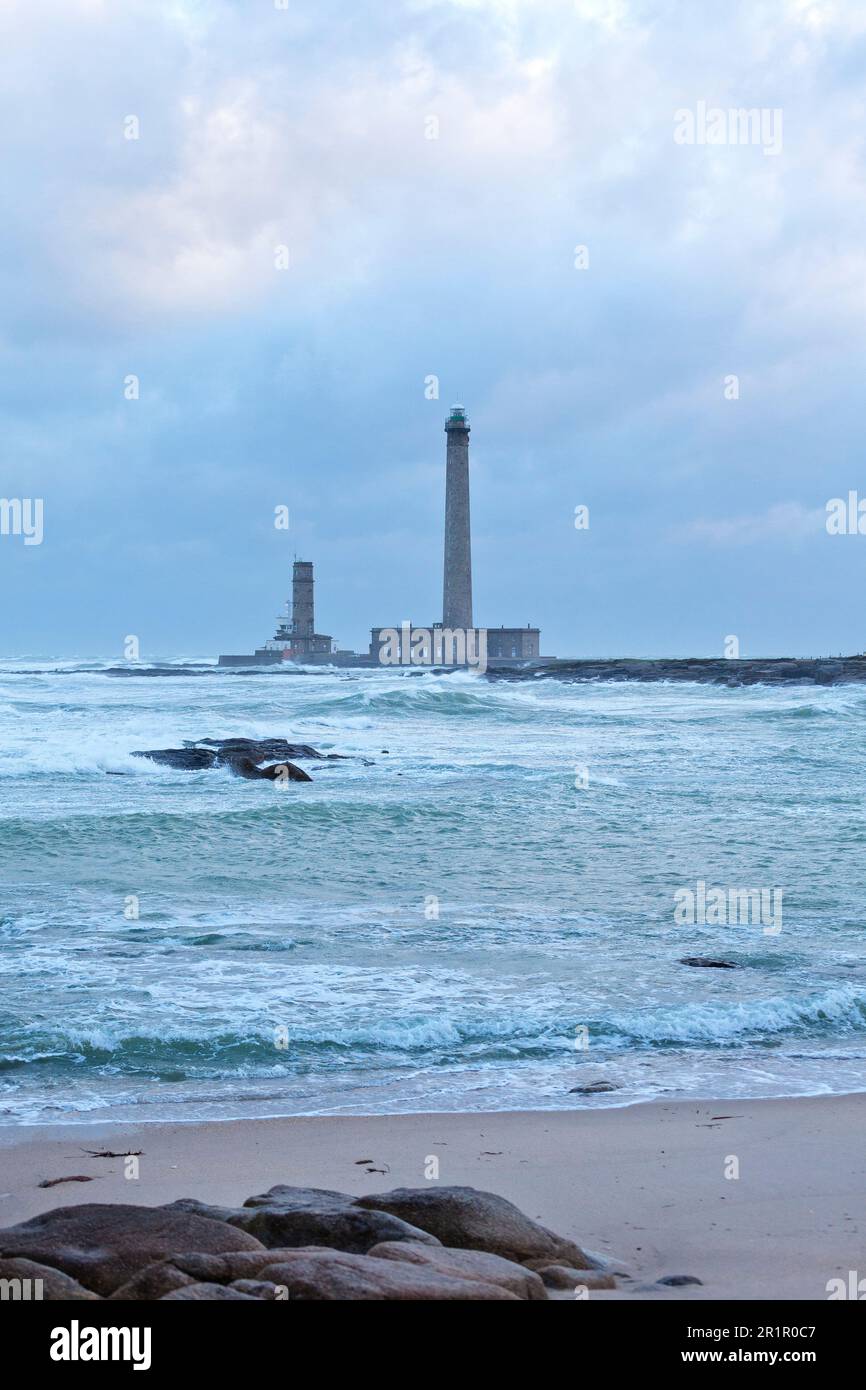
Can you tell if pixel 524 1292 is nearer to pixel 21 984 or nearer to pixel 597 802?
pixel 21 984

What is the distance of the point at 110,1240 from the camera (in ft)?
11.0

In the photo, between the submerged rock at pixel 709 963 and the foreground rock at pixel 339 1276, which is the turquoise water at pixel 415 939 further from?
the foreground rock at pixel 339 1276

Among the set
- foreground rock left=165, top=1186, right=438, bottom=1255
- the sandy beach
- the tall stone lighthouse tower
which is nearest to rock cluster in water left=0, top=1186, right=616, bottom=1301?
foreground rock left=165, top=1186, right=438, bottom=1255

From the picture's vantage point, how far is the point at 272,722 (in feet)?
112

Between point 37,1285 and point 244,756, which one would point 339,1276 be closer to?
point 37,1285

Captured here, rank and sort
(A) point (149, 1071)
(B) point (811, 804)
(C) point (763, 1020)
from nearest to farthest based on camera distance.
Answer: (A) point (149, 1071), (C) point (763, 1020), (B) point (811, 804)

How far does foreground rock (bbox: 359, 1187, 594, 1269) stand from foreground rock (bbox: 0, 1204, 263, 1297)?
0.50 m

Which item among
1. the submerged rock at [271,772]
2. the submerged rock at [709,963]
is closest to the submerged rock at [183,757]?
the submerged rock at [271,772]

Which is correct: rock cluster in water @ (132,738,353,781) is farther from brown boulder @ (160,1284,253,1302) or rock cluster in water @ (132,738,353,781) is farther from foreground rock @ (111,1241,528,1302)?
brown boulder @ (160,1284,253,1302)

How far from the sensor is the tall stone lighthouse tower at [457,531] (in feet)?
231

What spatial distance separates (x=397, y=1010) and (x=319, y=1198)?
10.6ft

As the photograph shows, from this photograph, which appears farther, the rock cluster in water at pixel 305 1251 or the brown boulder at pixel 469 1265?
the brown boulder at pixel 469 1265

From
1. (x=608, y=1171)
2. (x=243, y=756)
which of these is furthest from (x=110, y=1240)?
(x=243, y=756)
